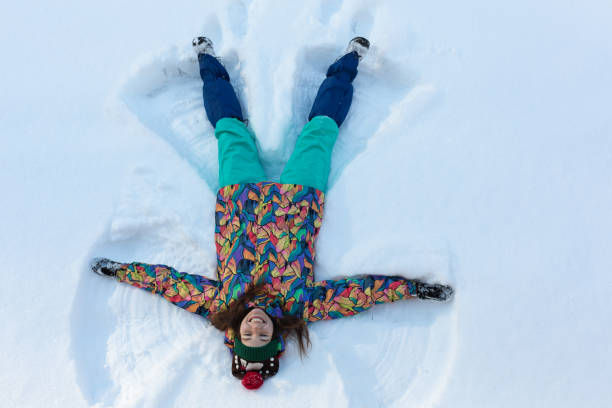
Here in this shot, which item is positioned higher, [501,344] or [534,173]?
[534,173]

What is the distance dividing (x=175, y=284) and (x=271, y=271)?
0.44 m

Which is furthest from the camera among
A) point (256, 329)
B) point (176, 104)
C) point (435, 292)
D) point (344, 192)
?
point (176, 104)

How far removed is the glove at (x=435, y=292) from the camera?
1.93 metres

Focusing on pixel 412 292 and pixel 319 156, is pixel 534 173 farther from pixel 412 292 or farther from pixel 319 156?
pixel 319 156

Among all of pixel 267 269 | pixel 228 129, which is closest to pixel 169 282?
pixel 267 269

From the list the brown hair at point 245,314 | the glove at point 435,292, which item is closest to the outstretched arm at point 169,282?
the brown hair at point 245,314

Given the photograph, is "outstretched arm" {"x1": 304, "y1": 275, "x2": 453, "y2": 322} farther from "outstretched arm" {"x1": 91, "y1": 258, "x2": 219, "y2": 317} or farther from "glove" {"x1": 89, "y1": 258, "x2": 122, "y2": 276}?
"glove" {"x1": 89, "y1": 258, "x2": 122, "y2": 276}

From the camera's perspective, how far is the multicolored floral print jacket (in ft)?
6.48

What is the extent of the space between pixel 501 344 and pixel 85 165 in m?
2.09

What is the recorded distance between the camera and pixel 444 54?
7.55ft

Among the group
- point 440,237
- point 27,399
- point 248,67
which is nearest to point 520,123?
point 440,237

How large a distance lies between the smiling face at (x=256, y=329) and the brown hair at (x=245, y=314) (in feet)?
0.20

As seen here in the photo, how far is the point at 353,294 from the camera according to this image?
197cm

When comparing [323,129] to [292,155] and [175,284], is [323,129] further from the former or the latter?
[175,284]
